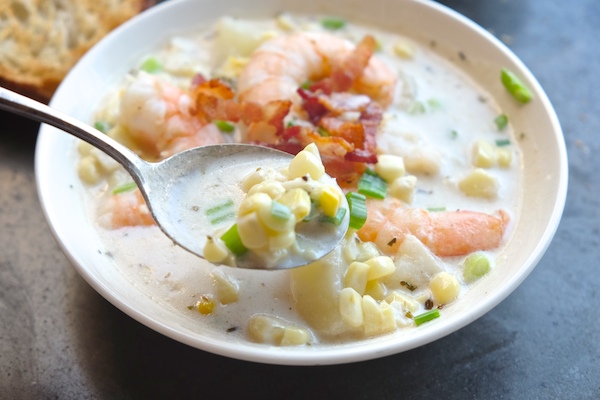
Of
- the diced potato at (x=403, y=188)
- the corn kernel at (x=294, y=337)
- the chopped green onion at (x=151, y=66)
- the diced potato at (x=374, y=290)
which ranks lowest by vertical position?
the corn kernel at (x=294, y=337)

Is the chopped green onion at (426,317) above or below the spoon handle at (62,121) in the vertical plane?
below

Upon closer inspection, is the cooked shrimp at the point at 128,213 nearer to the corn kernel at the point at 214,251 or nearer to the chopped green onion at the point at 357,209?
the corn kernel at the point at 214,251

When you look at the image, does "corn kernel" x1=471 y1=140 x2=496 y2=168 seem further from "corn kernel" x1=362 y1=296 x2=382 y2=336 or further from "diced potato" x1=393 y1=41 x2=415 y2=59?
"corn kernel" x1=362 y1=296 x2=382 y2=336

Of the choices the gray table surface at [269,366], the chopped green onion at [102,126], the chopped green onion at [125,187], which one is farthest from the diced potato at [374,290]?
the chopped green onion at [102,126]

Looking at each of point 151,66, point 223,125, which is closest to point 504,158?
point 223,125

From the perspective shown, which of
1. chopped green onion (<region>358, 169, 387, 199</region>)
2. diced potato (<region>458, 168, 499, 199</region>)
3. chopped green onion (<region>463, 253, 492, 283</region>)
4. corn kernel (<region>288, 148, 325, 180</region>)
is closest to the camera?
corn kernel (<region>288, 148, 325, 180</region>)

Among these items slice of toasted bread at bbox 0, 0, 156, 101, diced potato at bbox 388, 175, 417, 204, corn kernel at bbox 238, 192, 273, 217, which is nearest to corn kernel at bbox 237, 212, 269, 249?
corn kernel at bbox 238, 192, 273, 217

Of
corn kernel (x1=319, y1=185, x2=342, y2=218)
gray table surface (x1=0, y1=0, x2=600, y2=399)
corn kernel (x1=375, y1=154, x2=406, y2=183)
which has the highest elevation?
corn kernel (x1=319, y1=185, x2=342, y2=218)
